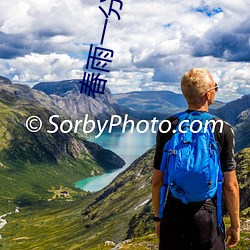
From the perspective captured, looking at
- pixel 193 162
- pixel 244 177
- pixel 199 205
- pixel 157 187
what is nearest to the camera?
pixel 193 162

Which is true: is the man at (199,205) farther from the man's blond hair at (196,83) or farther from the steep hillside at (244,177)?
the steep hillside at (244,177)

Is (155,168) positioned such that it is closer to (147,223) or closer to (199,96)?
(199,96)

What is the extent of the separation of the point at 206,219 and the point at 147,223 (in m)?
122

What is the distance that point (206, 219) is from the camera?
420 inches

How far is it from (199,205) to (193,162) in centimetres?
138

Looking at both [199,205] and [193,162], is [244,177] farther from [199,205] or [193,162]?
[193,162]

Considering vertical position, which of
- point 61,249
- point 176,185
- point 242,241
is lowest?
point 61,249

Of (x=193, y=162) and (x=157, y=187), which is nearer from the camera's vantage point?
(x=193, y=162)

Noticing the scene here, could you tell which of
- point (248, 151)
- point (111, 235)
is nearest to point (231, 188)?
point (248, 151)

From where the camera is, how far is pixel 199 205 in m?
10.6

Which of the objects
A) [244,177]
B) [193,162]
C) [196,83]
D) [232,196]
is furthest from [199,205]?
[244,177]

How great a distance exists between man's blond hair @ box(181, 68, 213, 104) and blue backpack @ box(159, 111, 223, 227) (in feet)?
2.03

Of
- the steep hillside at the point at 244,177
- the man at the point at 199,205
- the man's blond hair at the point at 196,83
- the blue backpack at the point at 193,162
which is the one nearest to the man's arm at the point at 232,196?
the man at the point at 199,205

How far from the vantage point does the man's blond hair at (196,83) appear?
428 inches
